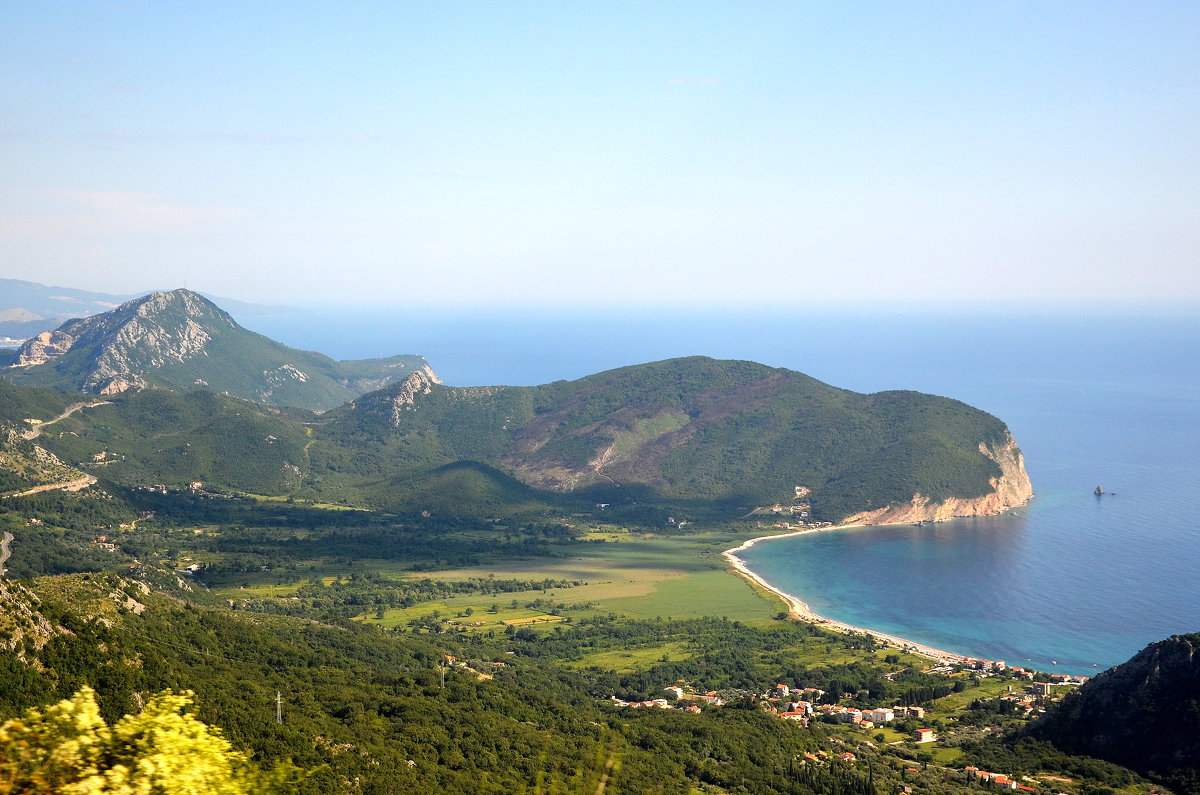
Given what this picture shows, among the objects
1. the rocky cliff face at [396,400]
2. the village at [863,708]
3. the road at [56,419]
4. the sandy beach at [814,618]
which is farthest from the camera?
the rocky cliff face at [396,400]

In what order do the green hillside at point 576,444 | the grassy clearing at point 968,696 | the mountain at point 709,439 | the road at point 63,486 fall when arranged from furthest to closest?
the green hillside at point 576,444 < the mountain at point 709,439 < the road at point 63,486 < the grassy clearing at point 968,696

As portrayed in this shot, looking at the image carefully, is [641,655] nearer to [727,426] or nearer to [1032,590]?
[1032,590]

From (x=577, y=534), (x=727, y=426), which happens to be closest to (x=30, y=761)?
(x=577, y=534)

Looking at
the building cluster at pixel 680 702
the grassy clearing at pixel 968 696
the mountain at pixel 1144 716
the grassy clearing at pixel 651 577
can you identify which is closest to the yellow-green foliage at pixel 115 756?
the mountain at pixel 1144 716

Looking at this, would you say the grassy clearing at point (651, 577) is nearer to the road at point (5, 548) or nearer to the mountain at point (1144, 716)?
the mountain at point (1144, 716)

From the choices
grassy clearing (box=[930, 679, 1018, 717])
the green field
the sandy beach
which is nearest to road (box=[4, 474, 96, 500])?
the green field

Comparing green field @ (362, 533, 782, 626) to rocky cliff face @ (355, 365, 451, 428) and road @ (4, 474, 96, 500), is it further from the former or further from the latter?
rocky cliff face @ (355, 365, 451, 428)
